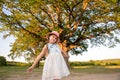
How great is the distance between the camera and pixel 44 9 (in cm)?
3506

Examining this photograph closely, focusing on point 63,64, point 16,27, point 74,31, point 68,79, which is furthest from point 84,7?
point 63,64

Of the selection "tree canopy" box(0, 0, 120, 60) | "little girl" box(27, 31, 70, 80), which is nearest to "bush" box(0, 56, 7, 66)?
"tree canopy" box(0, 0, 120, 60)

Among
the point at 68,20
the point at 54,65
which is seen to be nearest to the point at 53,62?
the point at 54,65

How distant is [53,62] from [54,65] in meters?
0.09

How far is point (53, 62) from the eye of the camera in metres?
8.70

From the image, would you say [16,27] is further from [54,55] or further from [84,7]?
[54,55]

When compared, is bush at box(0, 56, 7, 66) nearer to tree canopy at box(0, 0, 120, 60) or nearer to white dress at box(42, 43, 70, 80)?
tree canopy at box(0, 0, 120, 60)

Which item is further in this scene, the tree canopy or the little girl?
the tree canopy

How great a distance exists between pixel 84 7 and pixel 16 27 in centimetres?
762

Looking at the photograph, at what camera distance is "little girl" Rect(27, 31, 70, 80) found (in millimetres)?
8617

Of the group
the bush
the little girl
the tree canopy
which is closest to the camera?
the little girl

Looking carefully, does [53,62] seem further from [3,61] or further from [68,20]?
[3,61]

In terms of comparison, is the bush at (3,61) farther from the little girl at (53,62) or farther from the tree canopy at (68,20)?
the little girl at (53,62)

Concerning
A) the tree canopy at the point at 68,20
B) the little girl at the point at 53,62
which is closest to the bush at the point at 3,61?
the tree canopy at the point at 68,20
